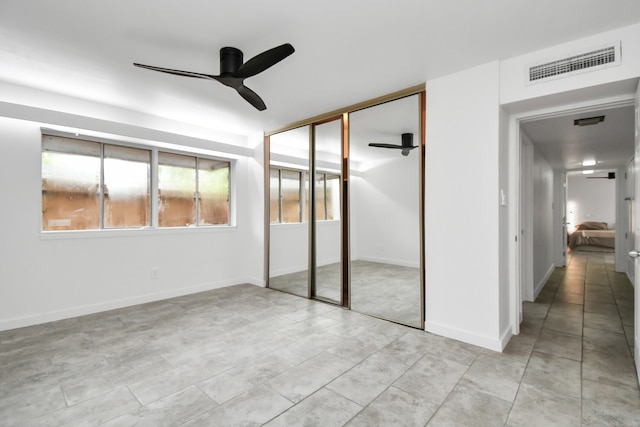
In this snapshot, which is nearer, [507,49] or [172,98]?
[507,49]

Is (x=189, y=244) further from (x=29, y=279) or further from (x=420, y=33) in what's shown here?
(x=420, y=33)

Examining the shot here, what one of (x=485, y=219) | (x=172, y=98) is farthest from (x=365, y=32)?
(x=172, y=98)

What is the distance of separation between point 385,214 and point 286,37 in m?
2.24

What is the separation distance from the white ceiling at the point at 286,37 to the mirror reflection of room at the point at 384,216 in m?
0.49

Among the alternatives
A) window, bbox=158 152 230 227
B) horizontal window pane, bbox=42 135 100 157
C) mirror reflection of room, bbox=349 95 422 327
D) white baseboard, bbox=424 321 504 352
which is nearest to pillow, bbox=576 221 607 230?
mirror reflection of room, bbox=349 95 422 327

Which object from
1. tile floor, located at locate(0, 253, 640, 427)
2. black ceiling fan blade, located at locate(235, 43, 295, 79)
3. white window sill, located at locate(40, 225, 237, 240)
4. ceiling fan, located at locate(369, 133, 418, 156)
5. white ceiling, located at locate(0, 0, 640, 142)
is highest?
white ceiling, located at locate(0, 0, 640, 142)

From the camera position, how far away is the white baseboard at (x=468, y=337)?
259 cm

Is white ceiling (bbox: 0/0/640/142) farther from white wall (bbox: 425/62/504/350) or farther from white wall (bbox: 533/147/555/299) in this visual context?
white wall (bbox: 533/147/555/299)

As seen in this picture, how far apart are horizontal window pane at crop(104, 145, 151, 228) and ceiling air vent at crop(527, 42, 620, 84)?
4417 mm

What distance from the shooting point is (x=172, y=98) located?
347 cm

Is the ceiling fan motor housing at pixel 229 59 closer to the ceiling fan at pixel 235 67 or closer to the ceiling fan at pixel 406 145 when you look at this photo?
the ceiling fan at pixel 235 67

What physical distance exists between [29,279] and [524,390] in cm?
456

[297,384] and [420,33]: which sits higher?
[420,33]

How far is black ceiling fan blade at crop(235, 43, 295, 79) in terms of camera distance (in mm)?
2029
